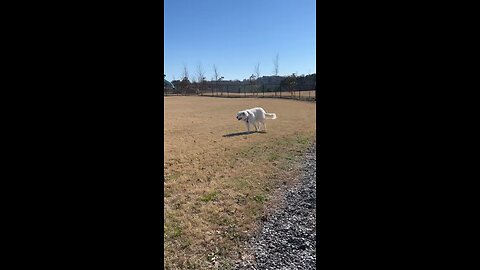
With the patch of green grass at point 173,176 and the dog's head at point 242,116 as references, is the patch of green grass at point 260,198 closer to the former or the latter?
the patch of green grass at point 173,176

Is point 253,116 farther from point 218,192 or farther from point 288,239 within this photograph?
point 288,239

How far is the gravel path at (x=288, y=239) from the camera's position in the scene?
2.67m

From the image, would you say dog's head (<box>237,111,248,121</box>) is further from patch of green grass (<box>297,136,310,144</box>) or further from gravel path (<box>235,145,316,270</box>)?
gravel path (<box>235,145,316,270</box>)

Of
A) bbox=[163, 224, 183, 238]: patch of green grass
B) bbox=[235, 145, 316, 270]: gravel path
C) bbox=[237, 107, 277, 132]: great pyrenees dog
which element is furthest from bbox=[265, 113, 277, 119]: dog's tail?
bbox=[163, 224, 183, 238]: patch of green grass

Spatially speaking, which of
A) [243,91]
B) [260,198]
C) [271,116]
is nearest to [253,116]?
[271,116]

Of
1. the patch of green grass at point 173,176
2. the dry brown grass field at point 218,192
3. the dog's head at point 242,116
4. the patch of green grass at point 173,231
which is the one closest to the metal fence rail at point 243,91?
the dog's head at point 242,116

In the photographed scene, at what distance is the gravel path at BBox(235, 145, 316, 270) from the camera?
2668 millimetres

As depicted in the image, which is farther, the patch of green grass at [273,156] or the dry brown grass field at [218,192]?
the patch of green grass at [273,156]

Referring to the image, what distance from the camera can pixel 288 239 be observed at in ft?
10.2
